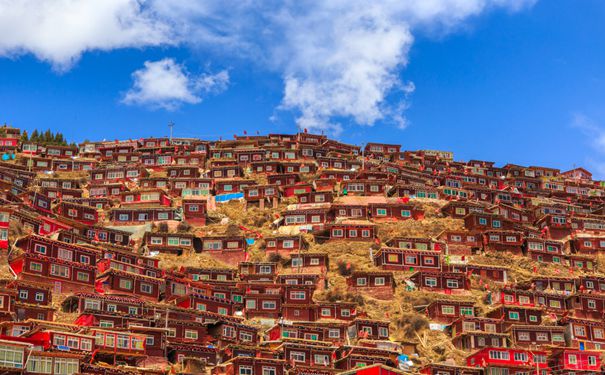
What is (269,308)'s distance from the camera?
301ft

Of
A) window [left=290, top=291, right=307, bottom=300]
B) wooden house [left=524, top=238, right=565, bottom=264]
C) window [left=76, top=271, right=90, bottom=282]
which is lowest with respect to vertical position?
window [left=290, top=291, right=307, bottom=300]

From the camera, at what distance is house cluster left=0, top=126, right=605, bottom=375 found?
241ft

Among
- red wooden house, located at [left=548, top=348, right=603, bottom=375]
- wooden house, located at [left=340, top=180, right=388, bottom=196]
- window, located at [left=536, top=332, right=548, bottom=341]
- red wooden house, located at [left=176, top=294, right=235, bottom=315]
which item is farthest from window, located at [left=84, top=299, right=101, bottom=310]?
wooden house, located at [left=340, top=180, right=388, bottom=196]

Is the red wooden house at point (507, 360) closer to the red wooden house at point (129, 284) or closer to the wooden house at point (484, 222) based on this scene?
the wooden house at point (484, 222)

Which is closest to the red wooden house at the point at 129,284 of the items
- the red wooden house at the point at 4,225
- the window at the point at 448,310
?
the red wooden house at the point at 4,225

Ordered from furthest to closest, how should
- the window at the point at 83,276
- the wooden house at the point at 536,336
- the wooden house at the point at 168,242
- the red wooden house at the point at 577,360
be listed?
the wooden house at the point at 168,242, the wooden house at the point at 536,336, the window at the point at 83,276, the red wooden house at the point at 577,360

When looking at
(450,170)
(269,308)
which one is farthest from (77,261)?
(450,170)

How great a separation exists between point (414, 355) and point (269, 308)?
56.9ft

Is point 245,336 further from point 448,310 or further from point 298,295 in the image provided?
point 448,310

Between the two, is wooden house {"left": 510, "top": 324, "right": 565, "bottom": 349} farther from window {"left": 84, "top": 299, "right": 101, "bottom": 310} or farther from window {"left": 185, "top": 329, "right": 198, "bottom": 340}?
window {"left": 84, "top": 299, "right": 101, "bottom": 310}

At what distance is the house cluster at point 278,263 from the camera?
241 feet

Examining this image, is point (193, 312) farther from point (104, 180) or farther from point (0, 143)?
point (0, 143)

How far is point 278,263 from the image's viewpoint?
103312 millimetres

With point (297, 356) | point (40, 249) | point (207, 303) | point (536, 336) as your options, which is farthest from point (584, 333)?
point (40, 249)
